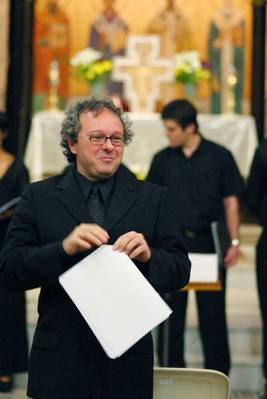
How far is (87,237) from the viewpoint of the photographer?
9.65 ft

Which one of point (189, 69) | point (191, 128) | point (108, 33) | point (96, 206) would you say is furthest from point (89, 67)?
point (96, 206)

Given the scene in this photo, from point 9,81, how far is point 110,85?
4.13 ft

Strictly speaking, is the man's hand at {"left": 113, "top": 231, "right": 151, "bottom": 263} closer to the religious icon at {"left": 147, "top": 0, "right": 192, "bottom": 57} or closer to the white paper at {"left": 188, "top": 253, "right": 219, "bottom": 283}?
the white paper at {"left": 188, "top": 253, "right": 219, "bottom": 283}

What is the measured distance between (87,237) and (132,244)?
0.14m

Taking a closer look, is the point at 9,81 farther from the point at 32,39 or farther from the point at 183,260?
the point at 183,260

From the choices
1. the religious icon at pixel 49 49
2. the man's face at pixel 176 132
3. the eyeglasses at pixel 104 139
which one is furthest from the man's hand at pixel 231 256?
the religious icon at pixel 49 49

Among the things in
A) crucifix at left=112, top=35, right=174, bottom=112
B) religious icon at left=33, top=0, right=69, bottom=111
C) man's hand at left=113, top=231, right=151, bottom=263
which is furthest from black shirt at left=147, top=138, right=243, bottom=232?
religious icon at left=33, top=0, right=69, bottom=111

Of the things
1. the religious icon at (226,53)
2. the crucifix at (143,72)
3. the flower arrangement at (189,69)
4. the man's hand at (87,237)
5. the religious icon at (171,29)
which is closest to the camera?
the man's hand at (87,237)

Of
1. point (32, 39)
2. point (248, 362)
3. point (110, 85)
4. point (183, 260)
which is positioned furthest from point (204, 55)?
point (183, 260)

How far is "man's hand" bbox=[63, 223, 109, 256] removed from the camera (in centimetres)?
294

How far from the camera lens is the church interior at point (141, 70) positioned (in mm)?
10016

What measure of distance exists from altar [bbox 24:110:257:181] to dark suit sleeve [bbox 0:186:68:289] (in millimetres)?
6520

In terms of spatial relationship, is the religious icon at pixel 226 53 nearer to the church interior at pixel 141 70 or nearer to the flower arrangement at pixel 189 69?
the church interior at pixel 141 70

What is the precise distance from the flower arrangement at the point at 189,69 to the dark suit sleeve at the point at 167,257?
23.8 ft
